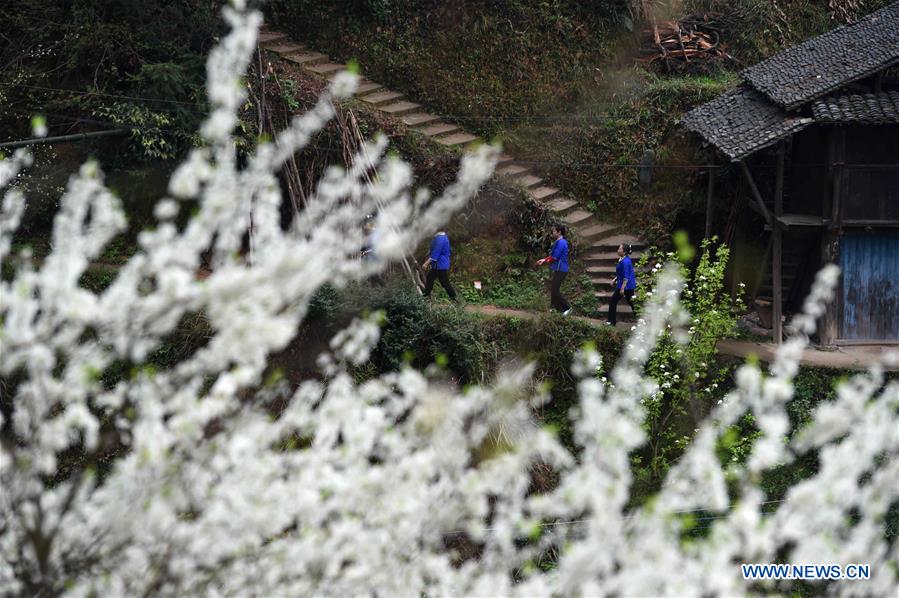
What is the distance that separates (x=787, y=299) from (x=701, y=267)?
148 inches

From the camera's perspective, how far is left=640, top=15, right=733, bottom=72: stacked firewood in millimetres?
18891

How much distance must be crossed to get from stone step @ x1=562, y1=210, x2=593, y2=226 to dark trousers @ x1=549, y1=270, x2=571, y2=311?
8.52 feet

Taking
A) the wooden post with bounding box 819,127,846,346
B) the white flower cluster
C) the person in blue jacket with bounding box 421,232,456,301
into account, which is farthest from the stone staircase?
the white flower cluster

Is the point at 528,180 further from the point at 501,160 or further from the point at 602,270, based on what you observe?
the point at 602,270

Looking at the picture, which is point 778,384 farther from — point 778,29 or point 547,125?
point 778,29

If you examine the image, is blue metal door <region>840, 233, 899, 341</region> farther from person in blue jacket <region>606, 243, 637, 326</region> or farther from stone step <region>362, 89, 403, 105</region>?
stone step <region>362, 89, 403, 105</region>

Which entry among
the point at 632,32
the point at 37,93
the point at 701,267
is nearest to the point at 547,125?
the point at 632,32

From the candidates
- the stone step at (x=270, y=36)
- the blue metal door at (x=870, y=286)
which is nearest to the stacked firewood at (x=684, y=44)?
the blue metal door at (x=870, y=286)

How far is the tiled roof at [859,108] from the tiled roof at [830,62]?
22 centimetres

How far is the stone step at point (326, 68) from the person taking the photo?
16969 mm

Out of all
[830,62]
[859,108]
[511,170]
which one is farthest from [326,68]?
[859,108]

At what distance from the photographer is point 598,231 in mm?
16531

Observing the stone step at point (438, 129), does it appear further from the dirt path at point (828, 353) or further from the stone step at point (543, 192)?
the dirt path at point (828, 353)

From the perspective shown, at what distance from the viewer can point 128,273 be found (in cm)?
422
